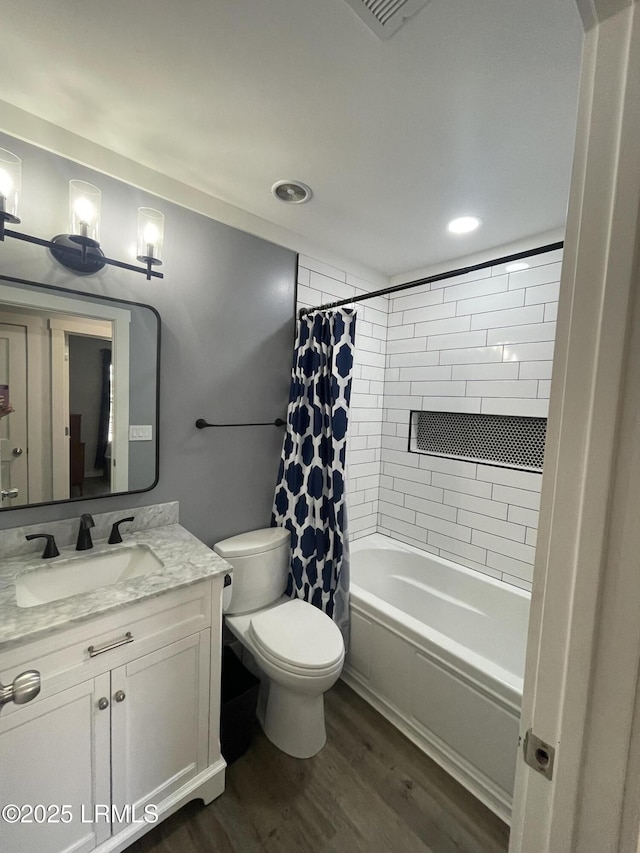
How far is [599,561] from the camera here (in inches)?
17.8

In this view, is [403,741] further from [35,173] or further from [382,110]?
[35,173]

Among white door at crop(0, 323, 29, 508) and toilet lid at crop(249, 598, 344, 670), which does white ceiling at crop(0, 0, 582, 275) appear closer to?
white door at crop(0, 323, 29, 508)

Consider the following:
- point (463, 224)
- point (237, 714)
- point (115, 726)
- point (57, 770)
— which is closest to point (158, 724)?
point (115, 726)

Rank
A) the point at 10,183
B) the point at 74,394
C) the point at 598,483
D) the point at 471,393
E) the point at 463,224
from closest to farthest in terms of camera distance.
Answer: the point at 598,483 < the point at 10,183 < the point at 74,394 < the point at 463,224 < the point at 471,393

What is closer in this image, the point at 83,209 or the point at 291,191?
the point at 83,209

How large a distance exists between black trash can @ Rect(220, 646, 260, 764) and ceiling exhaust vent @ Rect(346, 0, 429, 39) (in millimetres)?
2290

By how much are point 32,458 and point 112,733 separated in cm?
96

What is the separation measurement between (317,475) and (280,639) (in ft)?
2.56

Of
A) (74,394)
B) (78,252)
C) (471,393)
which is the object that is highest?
(78,252)

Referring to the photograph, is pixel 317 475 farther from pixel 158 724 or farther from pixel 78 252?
pixel 78 252

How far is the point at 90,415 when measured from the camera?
56.6 inches

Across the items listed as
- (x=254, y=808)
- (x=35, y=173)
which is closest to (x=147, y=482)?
(x=35, y=173)

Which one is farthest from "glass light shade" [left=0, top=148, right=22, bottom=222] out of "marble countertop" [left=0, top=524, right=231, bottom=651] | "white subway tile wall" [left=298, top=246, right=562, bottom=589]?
"white subway tile wall" [left=298, top=246, right=562, bottom=589]

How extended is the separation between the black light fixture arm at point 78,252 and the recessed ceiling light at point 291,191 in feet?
2.13
